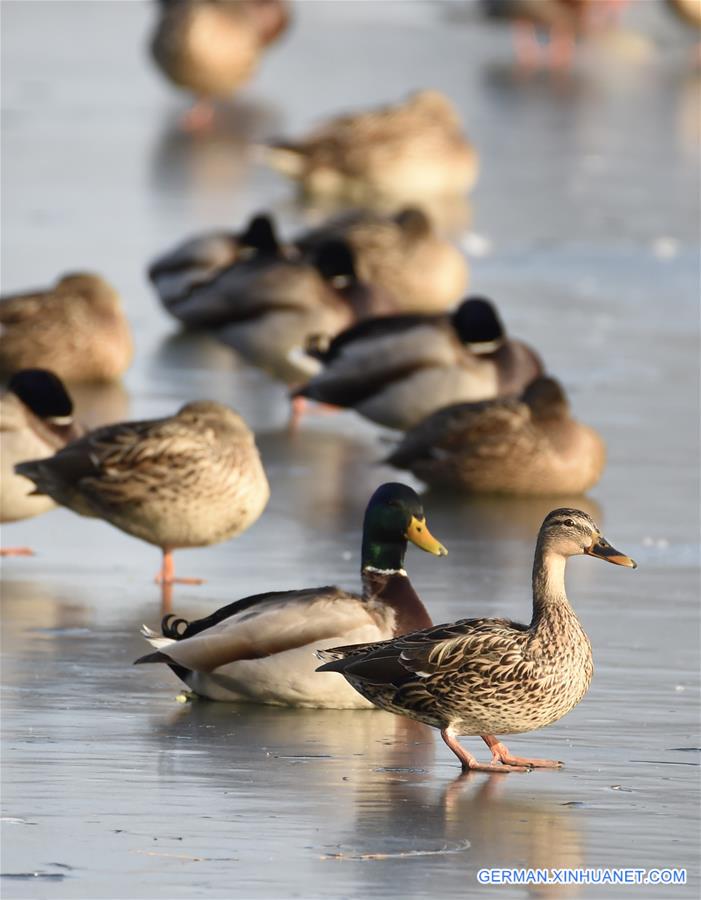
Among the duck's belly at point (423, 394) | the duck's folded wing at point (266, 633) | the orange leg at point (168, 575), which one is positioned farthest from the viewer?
the duck's belly at point (423, 394)

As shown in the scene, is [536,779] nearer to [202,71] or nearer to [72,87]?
[202,71]

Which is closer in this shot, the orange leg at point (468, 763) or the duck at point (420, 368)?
the orange leg at point (468, 763)

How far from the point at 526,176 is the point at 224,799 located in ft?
53.0

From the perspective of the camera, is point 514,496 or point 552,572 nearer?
point 552,572

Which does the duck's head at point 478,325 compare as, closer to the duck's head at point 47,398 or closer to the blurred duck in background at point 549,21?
the duck's head at point 47,398

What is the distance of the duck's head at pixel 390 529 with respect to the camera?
712 centimetres

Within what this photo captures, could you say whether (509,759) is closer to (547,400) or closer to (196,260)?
(547,400)

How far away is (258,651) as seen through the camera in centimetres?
688

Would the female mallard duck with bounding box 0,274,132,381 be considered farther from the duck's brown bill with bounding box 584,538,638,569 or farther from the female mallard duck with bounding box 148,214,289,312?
the duck's brown bill with bounding box 584,538,638,569

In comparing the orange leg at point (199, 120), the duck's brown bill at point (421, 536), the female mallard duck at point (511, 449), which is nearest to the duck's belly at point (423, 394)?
the female mallard duck at point (511, 449)

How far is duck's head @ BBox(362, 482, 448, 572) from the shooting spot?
23.4ft

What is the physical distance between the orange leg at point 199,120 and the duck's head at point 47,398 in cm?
1551

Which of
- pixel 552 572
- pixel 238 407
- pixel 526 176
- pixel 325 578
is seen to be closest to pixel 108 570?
pixel 325 578

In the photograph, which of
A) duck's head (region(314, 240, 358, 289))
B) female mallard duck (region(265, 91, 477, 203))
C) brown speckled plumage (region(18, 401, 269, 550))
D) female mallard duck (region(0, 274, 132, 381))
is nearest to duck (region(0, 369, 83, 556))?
brown speckled plumage (region(18, 401, 269, 550))
